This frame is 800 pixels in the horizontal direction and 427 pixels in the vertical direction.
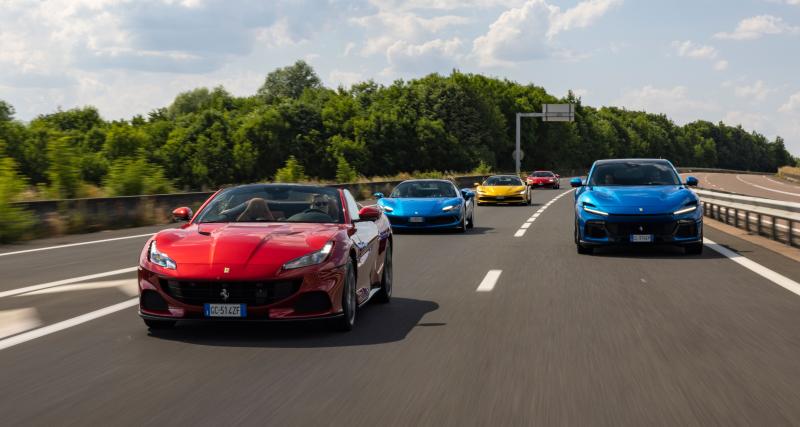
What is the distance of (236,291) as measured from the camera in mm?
7055

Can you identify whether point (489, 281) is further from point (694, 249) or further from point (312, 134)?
point (312, 134)

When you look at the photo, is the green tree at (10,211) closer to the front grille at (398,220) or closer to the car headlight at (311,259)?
the front grille at (398,220)

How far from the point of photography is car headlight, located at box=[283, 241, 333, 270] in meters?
7.12

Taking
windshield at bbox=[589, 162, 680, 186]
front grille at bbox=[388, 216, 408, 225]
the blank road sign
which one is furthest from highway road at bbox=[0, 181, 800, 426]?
the blank road sign

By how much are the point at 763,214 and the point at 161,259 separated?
1394 cm

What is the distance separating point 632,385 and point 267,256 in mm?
2845

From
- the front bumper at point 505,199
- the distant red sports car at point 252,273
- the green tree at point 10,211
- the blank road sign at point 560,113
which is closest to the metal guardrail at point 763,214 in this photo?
the front bumper at point 505,199

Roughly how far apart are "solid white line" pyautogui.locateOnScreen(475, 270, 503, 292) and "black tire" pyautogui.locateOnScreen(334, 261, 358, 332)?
2795 mm

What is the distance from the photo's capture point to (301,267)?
7141 mm

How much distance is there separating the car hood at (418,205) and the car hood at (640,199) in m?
4.84

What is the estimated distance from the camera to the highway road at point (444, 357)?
16.3ft

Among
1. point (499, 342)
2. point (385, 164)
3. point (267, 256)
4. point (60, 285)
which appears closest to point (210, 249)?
point (267, 256)

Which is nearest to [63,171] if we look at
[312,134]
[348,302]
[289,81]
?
[348,302]

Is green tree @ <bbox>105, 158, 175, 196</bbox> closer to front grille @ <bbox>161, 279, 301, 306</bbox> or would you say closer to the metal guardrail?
the metal guardrail
